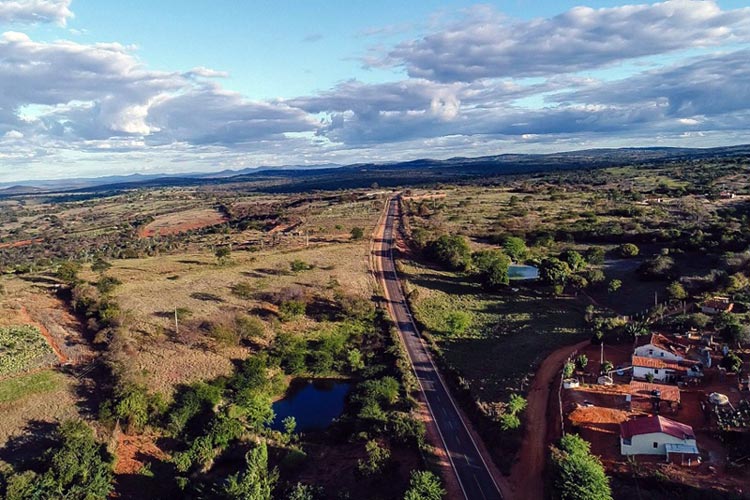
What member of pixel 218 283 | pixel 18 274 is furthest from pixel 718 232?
pixel 18 274

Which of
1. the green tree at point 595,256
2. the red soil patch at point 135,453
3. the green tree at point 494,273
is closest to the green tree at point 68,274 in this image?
the red soil patch at point 135,453

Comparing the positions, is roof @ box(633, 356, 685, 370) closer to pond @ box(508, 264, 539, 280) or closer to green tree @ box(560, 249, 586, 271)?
pond @ box(508, 264, 539, 280)

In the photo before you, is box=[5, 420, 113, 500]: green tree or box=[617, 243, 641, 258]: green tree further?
box=[617, 243, 641, 258]: green tree

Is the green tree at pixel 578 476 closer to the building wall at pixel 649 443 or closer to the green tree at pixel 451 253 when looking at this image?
the building wall at pixel 649 443

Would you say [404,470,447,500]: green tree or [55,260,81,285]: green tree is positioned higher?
[55,260,81,285]: green tree

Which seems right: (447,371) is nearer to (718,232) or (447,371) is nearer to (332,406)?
(332,406)

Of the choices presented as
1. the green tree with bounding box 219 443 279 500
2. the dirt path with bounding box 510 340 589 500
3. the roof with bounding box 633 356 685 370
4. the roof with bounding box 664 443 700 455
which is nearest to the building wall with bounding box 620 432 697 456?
the roof with bounding box 664 443 700 455
